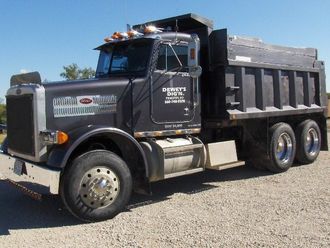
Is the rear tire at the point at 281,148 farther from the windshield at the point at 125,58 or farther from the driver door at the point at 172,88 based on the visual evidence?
the windshield at the point at 125,58

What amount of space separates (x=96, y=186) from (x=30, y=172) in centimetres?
95

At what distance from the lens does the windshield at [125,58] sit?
754 cm

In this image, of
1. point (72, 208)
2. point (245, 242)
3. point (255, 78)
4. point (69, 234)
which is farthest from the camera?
point (255, 78)

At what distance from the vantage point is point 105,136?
22.3 feet

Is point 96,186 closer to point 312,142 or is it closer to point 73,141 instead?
point 73,141

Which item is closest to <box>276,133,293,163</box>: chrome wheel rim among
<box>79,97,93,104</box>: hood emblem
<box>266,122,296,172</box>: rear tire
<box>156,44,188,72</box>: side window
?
<box>266,122,296,172</box>: rear tire

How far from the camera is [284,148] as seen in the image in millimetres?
10094

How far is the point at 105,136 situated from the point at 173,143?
51.5 inches

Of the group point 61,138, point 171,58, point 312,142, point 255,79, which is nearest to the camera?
point 61,138

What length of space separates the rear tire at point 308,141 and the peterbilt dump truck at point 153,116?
3 cm

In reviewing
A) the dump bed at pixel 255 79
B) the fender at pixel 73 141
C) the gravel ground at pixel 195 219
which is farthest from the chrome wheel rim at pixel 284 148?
the fender at pixel 73 141

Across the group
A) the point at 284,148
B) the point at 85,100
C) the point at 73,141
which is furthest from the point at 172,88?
the point at 284,148

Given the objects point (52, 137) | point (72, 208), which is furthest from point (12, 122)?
point (72, 208)

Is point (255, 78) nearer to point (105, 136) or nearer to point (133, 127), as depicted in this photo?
point (133, 127)
